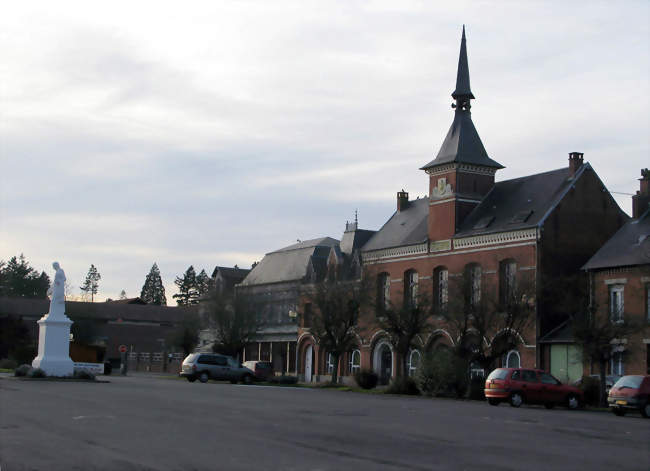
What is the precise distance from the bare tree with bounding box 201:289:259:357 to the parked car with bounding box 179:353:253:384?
35.8 feet

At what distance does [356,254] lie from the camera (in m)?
65.0

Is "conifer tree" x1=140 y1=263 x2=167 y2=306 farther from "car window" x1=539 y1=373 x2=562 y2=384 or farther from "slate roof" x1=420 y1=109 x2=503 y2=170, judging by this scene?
"car window" x1=539 y1=373 x2=562 y2=384

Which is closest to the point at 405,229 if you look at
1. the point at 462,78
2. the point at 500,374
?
the point at 462,78

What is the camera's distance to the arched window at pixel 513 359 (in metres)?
50.5

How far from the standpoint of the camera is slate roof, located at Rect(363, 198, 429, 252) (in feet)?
204

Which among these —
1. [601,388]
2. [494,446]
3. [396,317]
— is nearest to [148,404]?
[494,446]

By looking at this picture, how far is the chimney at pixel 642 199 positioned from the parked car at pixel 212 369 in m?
26.0

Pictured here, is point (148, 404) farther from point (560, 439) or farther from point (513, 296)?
point (513, 296)

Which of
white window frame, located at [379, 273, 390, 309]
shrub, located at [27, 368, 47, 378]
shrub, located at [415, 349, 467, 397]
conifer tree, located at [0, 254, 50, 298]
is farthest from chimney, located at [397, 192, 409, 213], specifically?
conifer tree, located at [0, 254, 50, 298]

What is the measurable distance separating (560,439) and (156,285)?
149 m

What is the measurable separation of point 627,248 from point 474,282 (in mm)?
9449

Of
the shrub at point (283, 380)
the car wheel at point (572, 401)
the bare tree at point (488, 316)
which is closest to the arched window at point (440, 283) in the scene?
the bare tree at point (488, 316)

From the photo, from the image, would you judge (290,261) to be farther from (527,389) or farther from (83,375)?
(527,389)

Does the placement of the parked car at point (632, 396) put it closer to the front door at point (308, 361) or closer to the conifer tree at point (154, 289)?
the front door at point (308, 361)
